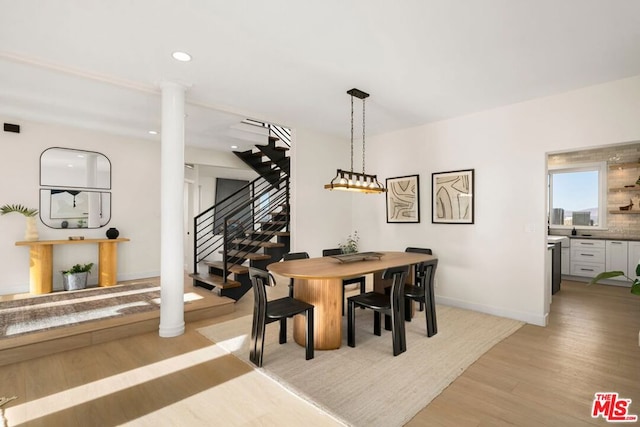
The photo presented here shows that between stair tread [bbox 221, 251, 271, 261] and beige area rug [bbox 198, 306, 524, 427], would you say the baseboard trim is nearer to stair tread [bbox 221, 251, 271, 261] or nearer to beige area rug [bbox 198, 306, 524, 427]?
beige area rug [bbox 198, 306, 524, 427]

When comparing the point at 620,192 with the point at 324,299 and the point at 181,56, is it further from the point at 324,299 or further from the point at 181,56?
the point at 181,56

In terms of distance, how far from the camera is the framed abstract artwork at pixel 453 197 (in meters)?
4.36

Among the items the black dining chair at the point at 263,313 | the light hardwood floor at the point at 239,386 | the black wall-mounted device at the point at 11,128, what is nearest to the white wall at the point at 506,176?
the light hardwood floor at the point at 239,386

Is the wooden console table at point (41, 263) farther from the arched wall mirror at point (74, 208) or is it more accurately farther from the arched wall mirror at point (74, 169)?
the arched wall mirror at point (74, 169)

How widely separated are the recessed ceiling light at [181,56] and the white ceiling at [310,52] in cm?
6

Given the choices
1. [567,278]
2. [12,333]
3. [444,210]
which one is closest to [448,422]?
[444,210]

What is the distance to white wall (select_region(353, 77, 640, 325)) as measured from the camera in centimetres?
340

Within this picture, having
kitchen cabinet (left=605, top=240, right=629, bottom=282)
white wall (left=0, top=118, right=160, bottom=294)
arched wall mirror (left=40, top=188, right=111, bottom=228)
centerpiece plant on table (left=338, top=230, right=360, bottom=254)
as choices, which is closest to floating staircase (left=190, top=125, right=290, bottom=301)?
centerpiece plant on table (left=338, top=230, right=360, bottom=254)

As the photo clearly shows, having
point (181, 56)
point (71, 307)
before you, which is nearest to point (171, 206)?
point (181, 56)

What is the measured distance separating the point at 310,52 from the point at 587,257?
263 inches

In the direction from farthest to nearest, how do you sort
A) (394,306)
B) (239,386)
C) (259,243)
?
(259,243), (394,306), (239,386)

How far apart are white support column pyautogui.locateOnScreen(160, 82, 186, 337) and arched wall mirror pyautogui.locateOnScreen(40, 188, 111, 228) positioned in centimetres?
321

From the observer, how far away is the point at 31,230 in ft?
15.8

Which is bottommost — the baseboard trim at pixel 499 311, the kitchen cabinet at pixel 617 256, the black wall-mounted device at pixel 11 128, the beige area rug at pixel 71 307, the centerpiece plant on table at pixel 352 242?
the baseboard trim at pixel 499 311
